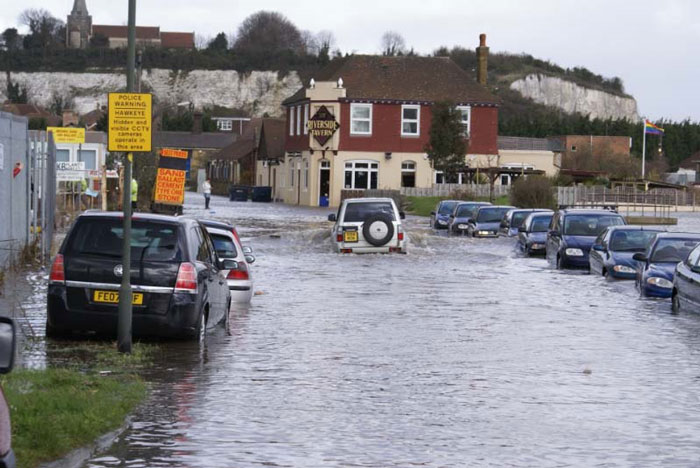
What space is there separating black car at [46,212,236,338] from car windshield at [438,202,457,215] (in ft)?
134

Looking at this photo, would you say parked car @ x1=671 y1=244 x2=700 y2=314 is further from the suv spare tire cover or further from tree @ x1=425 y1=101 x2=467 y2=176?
tree @ x1=425 y1=101 x2=467 y2=176

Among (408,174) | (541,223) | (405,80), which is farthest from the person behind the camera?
(405,80)

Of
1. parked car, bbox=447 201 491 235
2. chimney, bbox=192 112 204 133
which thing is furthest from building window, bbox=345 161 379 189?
chimney, bbox=192 112 204 133

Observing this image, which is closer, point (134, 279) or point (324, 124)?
point (134, 279)

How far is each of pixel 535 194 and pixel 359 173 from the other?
20454 millimetres

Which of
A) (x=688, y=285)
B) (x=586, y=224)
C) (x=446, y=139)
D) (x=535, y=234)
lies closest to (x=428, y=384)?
(x=688, y=285)

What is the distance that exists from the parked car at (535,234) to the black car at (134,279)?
2395 cm

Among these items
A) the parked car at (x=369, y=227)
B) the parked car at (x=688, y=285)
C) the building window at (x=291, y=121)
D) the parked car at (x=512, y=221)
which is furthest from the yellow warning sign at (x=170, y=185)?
the building window at (x=291, y=121)

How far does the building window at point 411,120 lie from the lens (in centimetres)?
8281

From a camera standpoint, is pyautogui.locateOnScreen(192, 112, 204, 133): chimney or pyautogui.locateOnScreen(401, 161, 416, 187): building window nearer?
pyautogui.locateOnScreen(401, 161, 416, 187): building window

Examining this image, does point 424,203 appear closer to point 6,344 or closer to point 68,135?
point 68,135

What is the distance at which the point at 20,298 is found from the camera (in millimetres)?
21359

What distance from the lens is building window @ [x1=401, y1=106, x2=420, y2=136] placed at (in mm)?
82812

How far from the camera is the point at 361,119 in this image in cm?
8225
